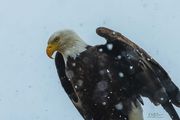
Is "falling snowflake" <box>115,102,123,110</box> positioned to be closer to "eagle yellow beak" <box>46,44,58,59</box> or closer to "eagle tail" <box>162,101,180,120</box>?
"eagle tail" <box>162,101,180,120</box>

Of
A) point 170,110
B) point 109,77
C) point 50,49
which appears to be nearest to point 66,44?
point 50,49

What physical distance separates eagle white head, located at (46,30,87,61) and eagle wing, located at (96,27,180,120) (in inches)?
3.4

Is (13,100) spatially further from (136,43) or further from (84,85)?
(136,43)

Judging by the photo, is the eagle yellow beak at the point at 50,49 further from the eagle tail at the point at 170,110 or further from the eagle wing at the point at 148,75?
the eagle tail at the point at 170,110

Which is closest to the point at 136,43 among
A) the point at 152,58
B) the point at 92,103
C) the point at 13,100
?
the point at 152,58

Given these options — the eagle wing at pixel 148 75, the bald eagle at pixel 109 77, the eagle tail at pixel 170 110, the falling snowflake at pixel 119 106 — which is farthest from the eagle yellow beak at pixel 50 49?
the eagle tail at pixel 170 110

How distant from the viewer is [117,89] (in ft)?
9.00

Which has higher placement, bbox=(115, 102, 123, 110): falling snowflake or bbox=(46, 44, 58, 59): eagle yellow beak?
bbox=(46, 44, 58, 59): eagle yellow beak

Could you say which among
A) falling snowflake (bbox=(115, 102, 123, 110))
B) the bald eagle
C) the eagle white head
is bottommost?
falling snowflake (bbox=(115, 102, 123, 110))

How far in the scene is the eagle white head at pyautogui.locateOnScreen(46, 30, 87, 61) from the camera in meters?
2.74

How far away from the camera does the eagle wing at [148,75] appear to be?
8.82ft

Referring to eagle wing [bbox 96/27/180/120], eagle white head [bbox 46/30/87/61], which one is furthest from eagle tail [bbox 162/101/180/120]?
eagle white head [bbox 46/30/87/61]

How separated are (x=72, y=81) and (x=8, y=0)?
1.12 ft

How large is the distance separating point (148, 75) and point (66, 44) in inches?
11.6
